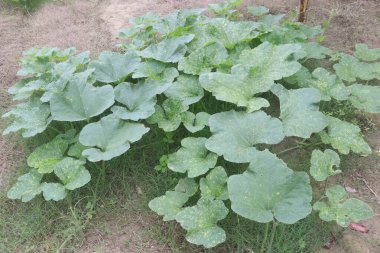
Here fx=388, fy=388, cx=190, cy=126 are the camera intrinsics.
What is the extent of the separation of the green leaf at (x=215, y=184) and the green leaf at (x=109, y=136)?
1.56ft

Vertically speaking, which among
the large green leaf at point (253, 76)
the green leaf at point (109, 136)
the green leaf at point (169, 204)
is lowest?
the green leaf at point (169, 204)

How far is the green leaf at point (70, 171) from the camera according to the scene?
7.42 ft

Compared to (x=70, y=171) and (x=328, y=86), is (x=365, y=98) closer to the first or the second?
(x=328, y=86)

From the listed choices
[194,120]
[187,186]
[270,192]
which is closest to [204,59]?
[194,120]

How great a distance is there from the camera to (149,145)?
2631mm

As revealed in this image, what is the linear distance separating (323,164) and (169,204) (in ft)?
2.90

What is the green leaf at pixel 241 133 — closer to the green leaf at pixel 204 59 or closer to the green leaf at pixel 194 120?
the green leaf at pixel 194 120

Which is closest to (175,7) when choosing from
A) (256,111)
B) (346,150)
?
(256,111)

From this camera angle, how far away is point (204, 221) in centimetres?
196

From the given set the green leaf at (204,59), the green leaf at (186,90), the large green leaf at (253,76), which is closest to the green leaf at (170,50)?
the green leaf at (204,59)

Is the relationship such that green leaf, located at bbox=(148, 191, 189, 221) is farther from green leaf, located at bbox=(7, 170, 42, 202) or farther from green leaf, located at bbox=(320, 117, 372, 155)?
green leaf, located at bbox=(320, 117, 372, 155)

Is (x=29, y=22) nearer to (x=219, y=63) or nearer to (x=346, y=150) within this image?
(x=219, y=63)

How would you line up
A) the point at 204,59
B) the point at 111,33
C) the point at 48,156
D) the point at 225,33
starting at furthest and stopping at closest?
the point at 111,33
the point at 225,33
the point at 204,59
the point at 48,156

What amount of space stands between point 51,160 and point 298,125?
1.52 meters
